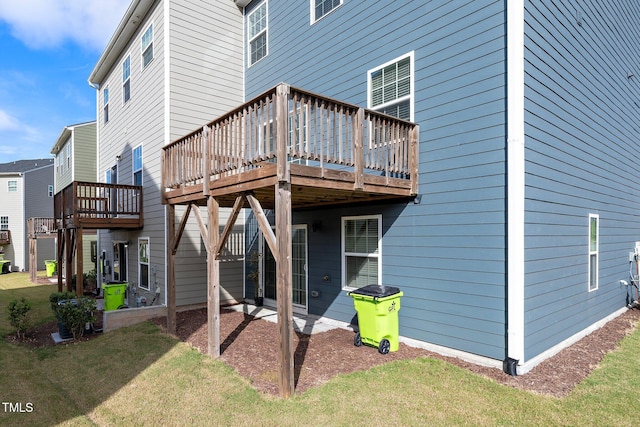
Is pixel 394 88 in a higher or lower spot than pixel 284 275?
higher

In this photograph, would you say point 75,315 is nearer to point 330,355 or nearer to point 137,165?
point 330,355

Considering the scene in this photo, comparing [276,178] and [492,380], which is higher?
[276,178]

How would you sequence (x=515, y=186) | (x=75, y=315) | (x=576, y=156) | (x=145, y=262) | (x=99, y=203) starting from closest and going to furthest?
(x=515, y=186)
(x=576, y=156)
(x=75, y=315)
(x=145, y=262)
(x=99, y=203)

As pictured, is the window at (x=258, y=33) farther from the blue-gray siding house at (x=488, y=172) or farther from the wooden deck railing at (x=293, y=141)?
the wooden deck railing at (x=293, y=141)

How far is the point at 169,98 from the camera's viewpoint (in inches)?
347

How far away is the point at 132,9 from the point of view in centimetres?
1000

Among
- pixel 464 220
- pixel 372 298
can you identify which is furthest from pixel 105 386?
pixel 464 220

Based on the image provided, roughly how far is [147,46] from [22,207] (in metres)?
18.6

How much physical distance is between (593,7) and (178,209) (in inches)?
359

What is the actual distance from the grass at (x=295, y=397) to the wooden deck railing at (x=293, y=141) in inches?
104

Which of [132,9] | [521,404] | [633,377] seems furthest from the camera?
[132,9]

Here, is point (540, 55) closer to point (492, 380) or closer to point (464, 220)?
point (464, 220)

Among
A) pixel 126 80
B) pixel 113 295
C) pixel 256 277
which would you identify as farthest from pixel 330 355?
pixel 126 80

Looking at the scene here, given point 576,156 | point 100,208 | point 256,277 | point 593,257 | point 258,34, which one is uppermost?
point 258,34
